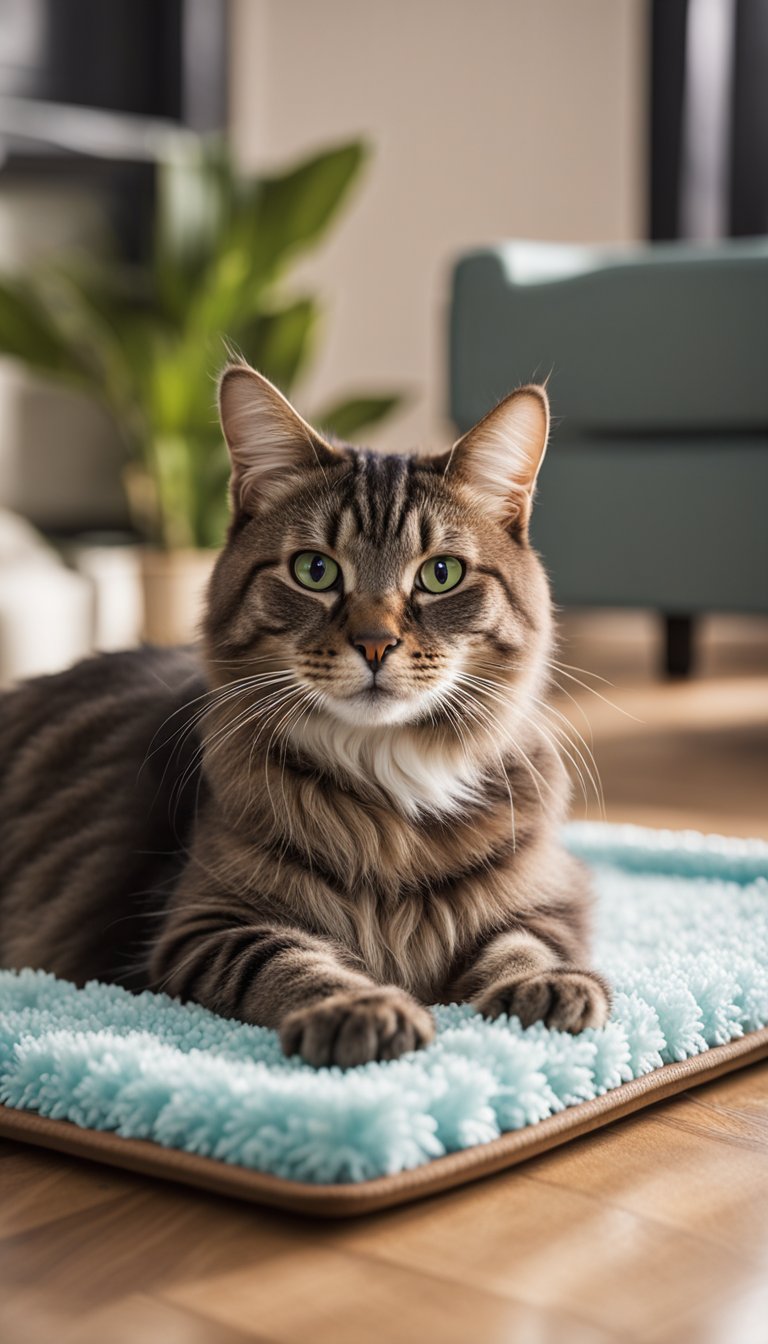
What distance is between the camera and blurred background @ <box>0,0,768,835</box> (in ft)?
9.31

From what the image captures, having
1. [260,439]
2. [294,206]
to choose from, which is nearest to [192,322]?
[294,206]

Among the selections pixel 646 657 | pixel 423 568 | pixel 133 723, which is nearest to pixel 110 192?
pixel 646 657

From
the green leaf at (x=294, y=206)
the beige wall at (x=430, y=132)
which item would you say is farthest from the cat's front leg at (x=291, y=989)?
the beige wall at (x=430, y=132)

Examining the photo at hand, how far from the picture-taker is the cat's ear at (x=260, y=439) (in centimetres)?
133

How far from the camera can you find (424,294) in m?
4.76

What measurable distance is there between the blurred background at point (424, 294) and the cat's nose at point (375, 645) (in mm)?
1208

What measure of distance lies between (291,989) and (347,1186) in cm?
23

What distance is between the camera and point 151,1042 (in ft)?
3.76

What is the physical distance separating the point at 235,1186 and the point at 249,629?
1.61 ft

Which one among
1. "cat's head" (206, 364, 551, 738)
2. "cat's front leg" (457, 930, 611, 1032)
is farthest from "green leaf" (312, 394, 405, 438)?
"cat's front leg" (457, 930, 611, 1032)

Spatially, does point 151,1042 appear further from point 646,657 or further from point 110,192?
point 110,192

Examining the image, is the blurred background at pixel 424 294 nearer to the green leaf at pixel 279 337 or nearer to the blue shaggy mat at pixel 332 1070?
the green leaf at pixel 279 337

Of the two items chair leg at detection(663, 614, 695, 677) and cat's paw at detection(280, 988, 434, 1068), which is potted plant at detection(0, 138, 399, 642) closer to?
chair leg at detection(663, 614, 695, 677)

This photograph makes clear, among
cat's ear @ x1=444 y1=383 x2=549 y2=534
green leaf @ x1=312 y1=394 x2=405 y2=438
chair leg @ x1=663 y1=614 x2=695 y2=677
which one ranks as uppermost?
green leaf @ x1=312 y1=394 x2=405 y2=438
